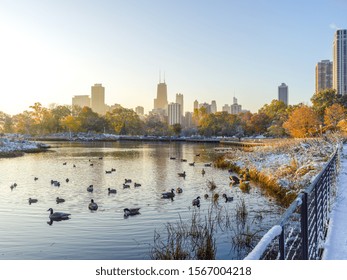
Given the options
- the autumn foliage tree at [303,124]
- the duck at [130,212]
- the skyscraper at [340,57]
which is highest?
the skyscraper at [340,57]

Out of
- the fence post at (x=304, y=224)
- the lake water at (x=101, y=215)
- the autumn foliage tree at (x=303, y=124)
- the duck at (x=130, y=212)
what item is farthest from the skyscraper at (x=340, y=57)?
the fence post at (x=304, y=224)

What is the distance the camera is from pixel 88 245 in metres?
11.1

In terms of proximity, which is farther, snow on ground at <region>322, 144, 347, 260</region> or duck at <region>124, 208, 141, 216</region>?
duck at <region>124, 208, 141, 216</region>

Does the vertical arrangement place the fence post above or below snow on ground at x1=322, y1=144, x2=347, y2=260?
above

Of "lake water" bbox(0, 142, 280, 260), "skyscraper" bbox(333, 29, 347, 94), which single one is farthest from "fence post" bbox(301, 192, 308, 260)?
"skyscraper" bbox(333, 29, 347, 94)

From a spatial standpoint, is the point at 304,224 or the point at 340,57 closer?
the point at 304,224

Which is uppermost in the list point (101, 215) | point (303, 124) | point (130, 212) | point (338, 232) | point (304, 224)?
point (303, 124)

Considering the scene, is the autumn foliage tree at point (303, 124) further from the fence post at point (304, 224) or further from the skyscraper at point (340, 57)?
the skyscraper at point (340, 57)

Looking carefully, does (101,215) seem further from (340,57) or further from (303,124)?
(340,57)

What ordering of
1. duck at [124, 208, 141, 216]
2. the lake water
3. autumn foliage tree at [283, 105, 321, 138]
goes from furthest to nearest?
autumn foliage tree at [283, 105, 321, 138] < duck at [124, 208, 141, 216] < the lake water

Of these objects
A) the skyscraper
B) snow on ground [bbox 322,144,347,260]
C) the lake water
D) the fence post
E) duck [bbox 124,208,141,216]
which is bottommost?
the lake water

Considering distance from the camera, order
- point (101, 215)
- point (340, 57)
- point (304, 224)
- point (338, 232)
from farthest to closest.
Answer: point (340, 57) < point (101, 215) < point (338, 232) < point (304, 224)

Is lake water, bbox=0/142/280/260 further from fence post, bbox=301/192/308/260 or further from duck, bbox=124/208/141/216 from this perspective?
fence post, bbox=301/192/308/260

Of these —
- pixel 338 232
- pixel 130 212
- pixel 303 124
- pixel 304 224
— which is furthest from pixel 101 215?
pixel 303 124
